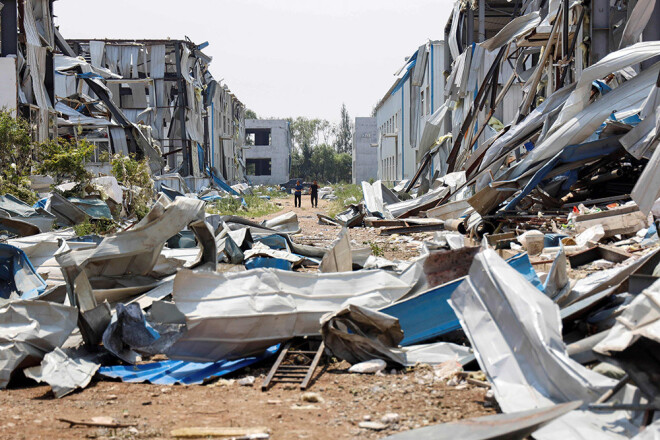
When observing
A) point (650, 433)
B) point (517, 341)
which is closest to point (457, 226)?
point (517, 341)

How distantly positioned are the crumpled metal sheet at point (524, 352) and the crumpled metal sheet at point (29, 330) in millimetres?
2665

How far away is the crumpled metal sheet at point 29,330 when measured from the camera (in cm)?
445

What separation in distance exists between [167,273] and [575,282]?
355 centimetres

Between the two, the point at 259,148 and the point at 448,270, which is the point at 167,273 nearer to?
the point at 448,270

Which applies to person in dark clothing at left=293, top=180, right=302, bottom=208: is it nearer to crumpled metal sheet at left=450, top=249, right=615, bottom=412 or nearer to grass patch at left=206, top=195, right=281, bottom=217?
grass patch at left=206, top=195, right=281, bottom=217

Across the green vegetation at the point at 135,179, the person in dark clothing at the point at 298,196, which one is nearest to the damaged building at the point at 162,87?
the person in dark clothing at the point at 298,196


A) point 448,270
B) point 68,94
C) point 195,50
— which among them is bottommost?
point 448,270

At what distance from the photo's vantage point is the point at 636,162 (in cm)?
994

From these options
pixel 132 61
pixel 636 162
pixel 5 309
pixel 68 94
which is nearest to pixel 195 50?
pixel 132 61

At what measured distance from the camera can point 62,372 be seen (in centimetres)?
431

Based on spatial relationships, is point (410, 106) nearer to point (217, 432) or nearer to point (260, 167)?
point (217, 432)

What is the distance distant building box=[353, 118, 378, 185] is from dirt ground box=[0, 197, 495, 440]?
176ft

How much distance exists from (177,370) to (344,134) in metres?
84.0

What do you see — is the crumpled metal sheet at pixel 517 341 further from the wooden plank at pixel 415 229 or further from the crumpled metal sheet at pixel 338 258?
the wooden plank at pixel 415 229
